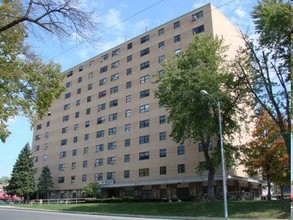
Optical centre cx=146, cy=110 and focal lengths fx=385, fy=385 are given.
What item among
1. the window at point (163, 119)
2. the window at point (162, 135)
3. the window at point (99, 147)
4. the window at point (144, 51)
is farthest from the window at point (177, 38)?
the window at point (99, 147)

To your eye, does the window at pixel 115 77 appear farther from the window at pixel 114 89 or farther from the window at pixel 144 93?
the window at pixel 144 93

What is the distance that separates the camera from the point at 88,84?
236 feet

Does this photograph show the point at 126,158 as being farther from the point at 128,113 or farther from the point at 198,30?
the point at 198,30

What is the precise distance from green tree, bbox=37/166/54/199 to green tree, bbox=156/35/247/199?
3794cm

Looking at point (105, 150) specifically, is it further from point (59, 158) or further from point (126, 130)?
point (59, 158)

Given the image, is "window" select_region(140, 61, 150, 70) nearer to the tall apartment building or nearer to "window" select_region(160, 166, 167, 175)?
the tall apartment building

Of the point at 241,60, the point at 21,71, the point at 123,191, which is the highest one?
the point at 241,60

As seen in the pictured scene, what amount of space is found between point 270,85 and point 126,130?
30.7 m

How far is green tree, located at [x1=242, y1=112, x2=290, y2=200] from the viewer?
136 feet

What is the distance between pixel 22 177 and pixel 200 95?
147 feet

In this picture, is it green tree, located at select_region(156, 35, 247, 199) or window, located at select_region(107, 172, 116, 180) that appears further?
window, located at select_region(107, 172, 116, 180)

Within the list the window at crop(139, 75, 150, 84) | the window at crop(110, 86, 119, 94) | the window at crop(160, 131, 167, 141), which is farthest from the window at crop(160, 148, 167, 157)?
the window at crop(110, 86, 119, 94)

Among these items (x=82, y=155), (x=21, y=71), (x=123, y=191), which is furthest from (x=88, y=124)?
(x=21, y=71)

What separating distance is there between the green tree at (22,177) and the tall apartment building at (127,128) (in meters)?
4.67
